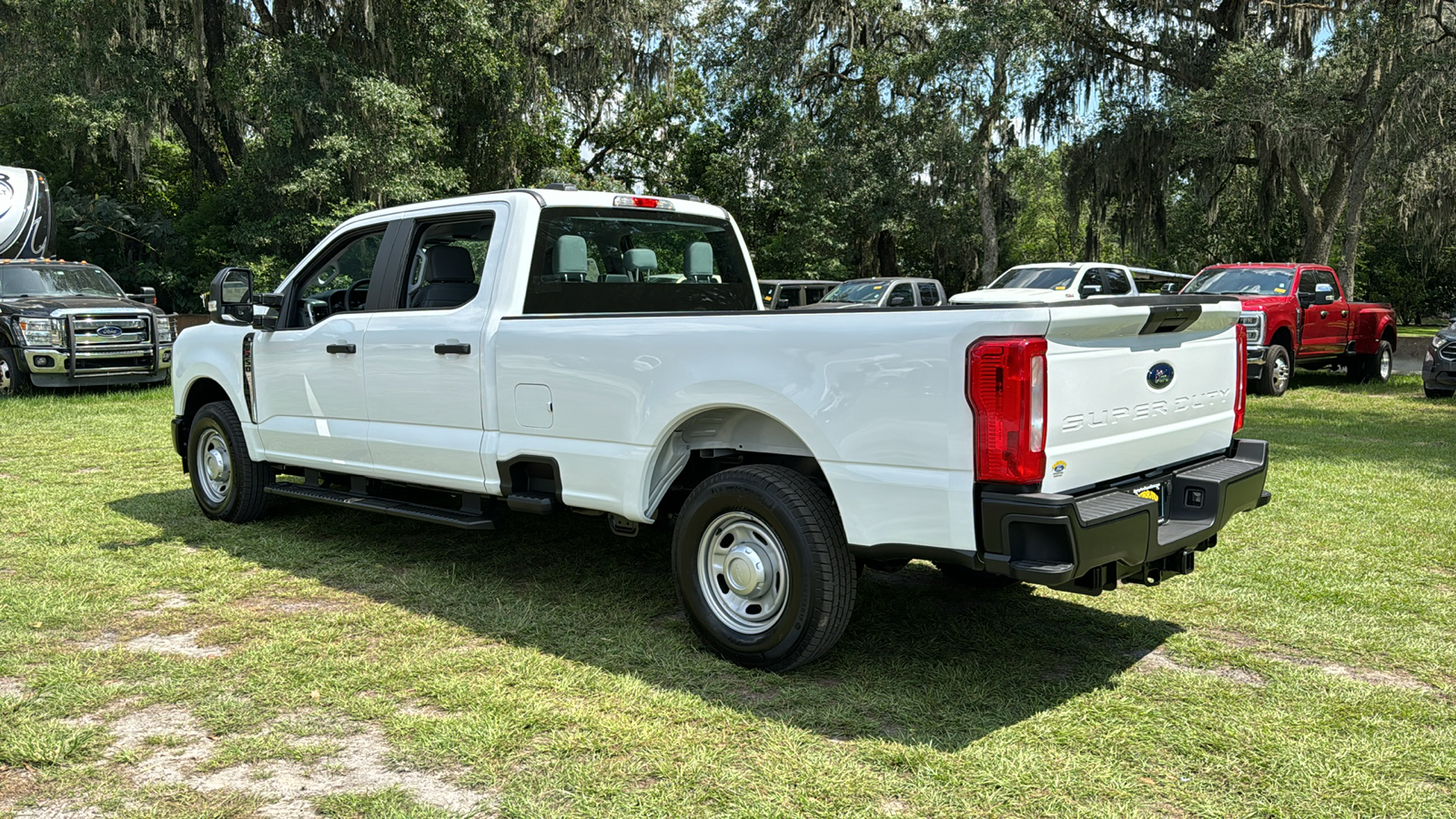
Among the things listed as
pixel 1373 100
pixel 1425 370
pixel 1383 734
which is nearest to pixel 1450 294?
pixel 1373 100

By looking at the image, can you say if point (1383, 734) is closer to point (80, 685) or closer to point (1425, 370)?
point (80, 685)

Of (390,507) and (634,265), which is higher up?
(634,265)

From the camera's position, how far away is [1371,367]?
57.2 feet

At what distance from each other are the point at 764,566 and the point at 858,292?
56.7 ft

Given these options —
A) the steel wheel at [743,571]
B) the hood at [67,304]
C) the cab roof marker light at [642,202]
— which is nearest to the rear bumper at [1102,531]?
the steel wheel at [743,571]

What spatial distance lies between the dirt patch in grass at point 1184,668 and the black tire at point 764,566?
129cm

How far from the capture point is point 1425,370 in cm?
1515

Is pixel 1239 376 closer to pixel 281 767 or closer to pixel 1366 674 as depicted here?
pixel 1366 674

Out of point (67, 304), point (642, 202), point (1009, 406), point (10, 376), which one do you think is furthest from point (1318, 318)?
point (10, 376)

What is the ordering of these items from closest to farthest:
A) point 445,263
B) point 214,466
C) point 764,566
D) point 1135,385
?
point 1135,385 < point 764,566 < point 445,263 < point 214,466

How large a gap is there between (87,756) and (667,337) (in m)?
2.54

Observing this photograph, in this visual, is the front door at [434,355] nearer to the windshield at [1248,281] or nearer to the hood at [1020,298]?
the hood at [1020,298]

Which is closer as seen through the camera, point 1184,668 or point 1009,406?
point 1009,406

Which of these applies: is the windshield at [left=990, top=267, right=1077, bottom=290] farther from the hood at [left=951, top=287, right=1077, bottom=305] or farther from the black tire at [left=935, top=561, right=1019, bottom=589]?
the hood at [left=951, top=287, right=1077, bottom=305]
